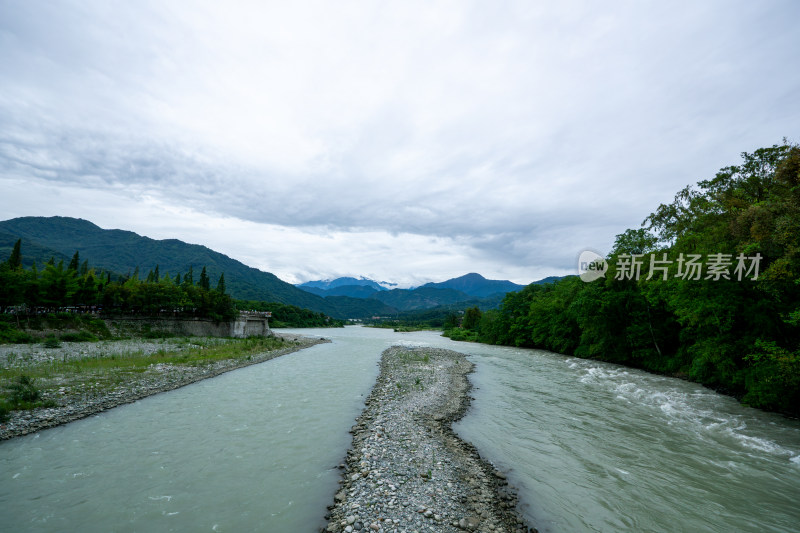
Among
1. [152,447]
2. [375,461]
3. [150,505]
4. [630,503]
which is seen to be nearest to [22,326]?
[152,447]

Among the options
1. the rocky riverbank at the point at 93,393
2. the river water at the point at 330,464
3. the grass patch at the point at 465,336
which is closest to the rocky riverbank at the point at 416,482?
the river water at the point at 330,464

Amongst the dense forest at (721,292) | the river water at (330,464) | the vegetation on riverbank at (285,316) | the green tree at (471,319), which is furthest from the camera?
the vegetation on riverbank at (285,316)

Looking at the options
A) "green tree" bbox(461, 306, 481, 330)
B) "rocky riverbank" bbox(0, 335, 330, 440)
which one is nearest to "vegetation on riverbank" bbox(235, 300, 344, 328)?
"green tree" bbox(461, 306, 481, 330)

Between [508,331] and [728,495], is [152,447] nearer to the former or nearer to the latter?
[728,495]

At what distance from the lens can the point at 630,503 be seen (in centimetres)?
843

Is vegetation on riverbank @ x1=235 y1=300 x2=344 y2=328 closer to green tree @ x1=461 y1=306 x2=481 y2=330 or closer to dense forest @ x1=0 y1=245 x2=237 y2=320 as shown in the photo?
dense forest @ x1=0 y1=245 x2=237 y2=320

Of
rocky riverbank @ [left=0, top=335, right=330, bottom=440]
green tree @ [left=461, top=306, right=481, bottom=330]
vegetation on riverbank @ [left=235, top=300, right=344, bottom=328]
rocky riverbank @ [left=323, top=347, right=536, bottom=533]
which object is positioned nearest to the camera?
rocky riverbank @ [left=323, top=347, right=536, bottom=533]

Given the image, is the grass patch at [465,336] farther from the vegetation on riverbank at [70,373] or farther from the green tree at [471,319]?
the vegetation on riverbank at [70,373]

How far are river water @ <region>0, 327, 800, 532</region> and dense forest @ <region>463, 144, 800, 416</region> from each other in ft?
10.1

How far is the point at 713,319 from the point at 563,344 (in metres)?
28.9

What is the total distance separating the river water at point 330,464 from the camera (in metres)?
7.69

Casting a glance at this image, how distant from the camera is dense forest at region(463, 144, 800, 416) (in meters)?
14.8

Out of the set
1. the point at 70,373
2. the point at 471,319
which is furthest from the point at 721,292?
the point at 471,319

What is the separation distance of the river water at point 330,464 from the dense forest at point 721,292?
3.09 meters
